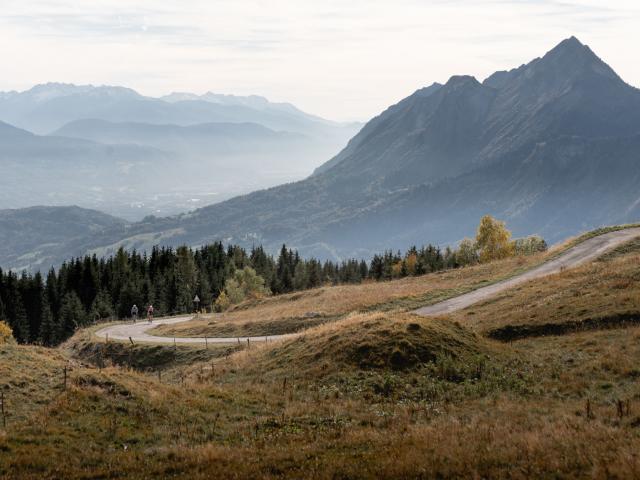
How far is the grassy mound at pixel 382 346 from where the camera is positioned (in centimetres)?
2938

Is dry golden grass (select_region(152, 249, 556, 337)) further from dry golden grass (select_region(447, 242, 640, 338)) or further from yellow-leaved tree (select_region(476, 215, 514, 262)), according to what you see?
yellow-leaved tree (select_region(476, 215, 514, 262))

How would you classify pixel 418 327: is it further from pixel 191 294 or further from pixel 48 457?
pixel 191 294

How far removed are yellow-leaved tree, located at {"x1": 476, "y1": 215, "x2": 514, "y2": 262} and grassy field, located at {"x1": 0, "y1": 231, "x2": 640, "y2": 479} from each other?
303 ft

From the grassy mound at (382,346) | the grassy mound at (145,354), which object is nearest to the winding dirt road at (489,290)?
the grassy mound at (145,354)

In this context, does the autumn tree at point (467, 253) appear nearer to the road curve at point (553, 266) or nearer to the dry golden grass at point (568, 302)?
the road curve at point (553, 266)

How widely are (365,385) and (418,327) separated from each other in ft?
20.6

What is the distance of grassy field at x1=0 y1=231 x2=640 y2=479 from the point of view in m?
16.6

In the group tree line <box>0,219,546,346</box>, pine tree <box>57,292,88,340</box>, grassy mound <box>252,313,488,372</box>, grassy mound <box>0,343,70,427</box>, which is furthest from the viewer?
tree line <box>0,219,546,346</box>

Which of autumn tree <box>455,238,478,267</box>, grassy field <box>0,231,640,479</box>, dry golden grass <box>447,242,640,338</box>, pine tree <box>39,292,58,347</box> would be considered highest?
autumn tree <box>455,238,478,267</box>

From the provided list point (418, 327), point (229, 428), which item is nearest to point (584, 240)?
point (418, 327)

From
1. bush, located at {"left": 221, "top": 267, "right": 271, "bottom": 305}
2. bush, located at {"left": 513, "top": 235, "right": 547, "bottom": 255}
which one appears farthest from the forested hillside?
bush, located at {"left": 513, "top": 235, "right": 547, "bottom": 255}

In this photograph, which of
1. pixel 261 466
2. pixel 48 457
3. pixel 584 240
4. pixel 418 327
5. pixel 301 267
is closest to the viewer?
pixel 261 466

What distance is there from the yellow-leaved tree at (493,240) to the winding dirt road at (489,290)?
62943 mm

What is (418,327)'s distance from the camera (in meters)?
31.9
